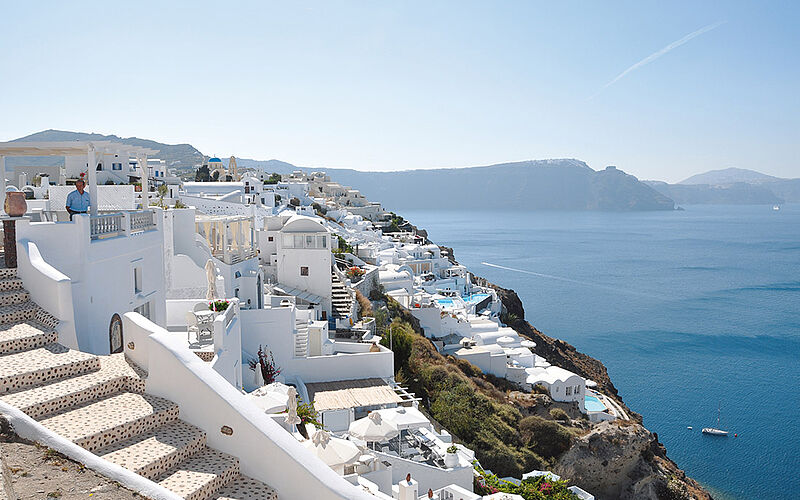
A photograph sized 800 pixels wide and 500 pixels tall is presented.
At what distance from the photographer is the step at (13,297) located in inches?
244

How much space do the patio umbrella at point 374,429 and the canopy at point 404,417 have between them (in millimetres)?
648

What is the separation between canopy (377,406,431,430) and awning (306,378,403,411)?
2.80 ft

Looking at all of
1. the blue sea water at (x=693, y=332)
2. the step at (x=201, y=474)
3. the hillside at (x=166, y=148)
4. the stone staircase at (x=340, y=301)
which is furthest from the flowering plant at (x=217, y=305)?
the hillside at (x=166, y=148)

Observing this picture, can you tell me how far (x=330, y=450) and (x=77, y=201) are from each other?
20.0ft

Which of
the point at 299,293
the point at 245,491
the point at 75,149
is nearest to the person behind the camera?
the point at 245,491

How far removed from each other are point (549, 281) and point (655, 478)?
58.3 meters

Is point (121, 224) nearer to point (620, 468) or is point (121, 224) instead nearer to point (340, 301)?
point (340, 301)

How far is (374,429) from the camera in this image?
13.2 meters

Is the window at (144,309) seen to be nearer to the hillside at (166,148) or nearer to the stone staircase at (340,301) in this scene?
the stone staircase at (340,301)

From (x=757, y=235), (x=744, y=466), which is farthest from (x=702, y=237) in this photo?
(x=744, y=466)

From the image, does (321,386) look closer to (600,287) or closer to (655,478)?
(655,478)

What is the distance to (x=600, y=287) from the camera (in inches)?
2948

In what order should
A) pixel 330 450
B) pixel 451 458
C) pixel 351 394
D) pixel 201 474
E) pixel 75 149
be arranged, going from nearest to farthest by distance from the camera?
pixel 201 474
pixel 75 149
pixel 330 450
pixel 451 458
pixel 351 394

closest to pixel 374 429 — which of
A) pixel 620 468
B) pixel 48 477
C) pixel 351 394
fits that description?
pixel 351 394
